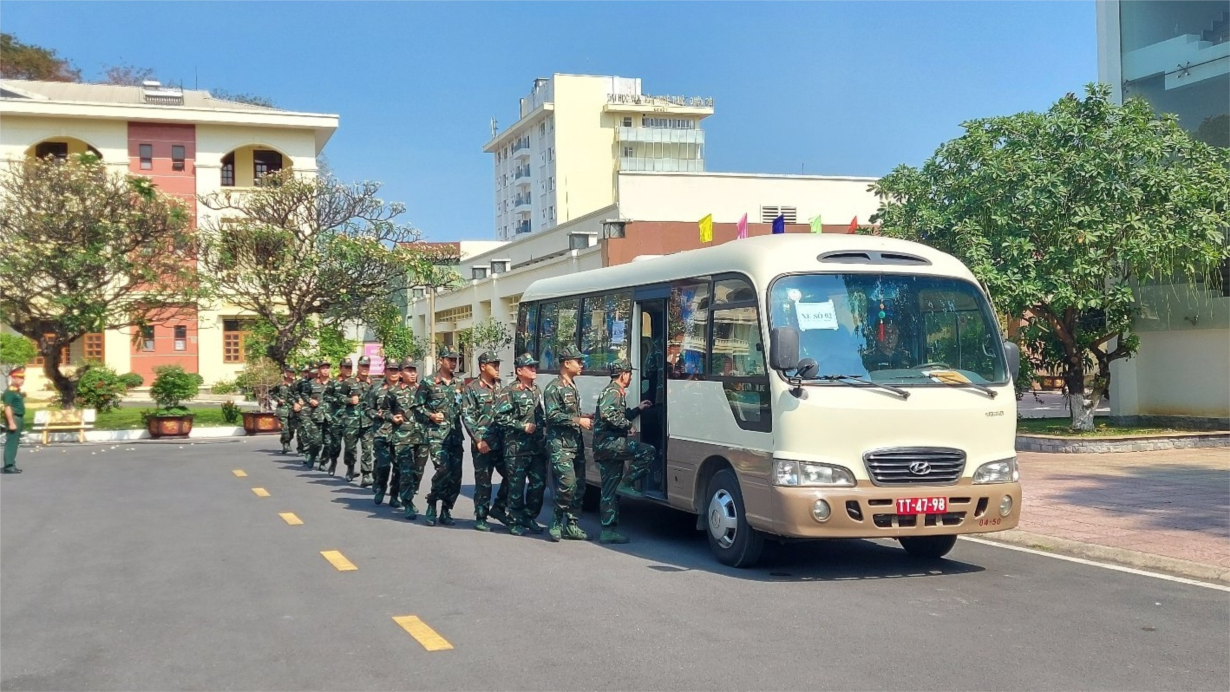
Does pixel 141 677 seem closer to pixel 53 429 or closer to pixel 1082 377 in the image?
pixel 1082 377

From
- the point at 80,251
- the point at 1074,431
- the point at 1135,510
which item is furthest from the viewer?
the point at 80,251

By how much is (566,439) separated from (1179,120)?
1646 cm

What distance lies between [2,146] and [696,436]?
1902 inches

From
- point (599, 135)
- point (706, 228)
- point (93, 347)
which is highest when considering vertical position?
point (599, 135)

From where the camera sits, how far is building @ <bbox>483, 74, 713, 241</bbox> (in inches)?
3568

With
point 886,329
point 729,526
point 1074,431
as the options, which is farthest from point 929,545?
point 1074,431

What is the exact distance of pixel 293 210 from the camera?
3306cm

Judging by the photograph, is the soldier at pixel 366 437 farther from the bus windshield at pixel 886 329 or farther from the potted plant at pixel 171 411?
the potted plant at pixel 171 411

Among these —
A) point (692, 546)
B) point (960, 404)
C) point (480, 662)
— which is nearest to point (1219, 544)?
point (960, 404)

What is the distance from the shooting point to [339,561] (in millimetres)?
10250

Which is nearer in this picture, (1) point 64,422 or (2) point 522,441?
(2) point 522,441

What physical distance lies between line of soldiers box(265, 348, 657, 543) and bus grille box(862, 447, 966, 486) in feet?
8.72

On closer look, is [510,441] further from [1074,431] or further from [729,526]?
[1074,431]

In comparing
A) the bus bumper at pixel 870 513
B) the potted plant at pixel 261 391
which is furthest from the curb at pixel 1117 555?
the potted plant at pixel 261 391
